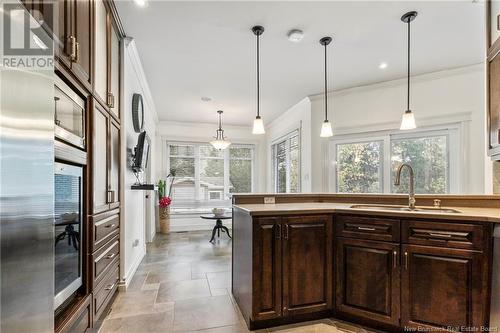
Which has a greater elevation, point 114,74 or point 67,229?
point 114,74

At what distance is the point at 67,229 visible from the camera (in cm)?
147

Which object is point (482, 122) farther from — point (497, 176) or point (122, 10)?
point (122, 10)

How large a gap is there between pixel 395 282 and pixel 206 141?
564 cm

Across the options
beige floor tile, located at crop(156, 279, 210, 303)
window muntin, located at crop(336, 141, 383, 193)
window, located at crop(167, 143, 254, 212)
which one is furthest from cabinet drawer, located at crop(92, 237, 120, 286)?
window, located at crop(167, 143, 254, 212)

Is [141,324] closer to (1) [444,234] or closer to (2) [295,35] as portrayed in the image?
(1) [444,234]

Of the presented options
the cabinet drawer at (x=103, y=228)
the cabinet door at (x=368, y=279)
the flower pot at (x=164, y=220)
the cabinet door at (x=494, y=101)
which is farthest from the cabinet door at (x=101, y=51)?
the flower pot at (x=164, y=220)

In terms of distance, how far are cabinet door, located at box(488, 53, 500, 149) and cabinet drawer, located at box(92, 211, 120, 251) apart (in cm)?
312

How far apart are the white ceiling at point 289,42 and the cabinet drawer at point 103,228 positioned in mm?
1896

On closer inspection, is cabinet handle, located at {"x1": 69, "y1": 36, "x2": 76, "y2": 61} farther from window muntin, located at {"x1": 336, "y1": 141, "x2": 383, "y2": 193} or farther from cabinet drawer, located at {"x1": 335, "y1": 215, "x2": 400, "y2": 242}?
window muntin, located at {"x1": 336, "y1": 141, "x2": 383, "y2": 193}

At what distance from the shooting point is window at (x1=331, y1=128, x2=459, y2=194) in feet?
12.2

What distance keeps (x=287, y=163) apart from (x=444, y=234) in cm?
429

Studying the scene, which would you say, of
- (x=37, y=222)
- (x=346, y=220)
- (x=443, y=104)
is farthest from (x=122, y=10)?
(x=443, y=104)

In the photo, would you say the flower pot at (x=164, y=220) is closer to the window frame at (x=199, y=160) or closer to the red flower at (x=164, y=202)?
the red flower at (x=164, y=202)

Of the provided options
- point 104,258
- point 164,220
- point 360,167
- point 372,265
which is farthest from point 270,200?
point 164,220
